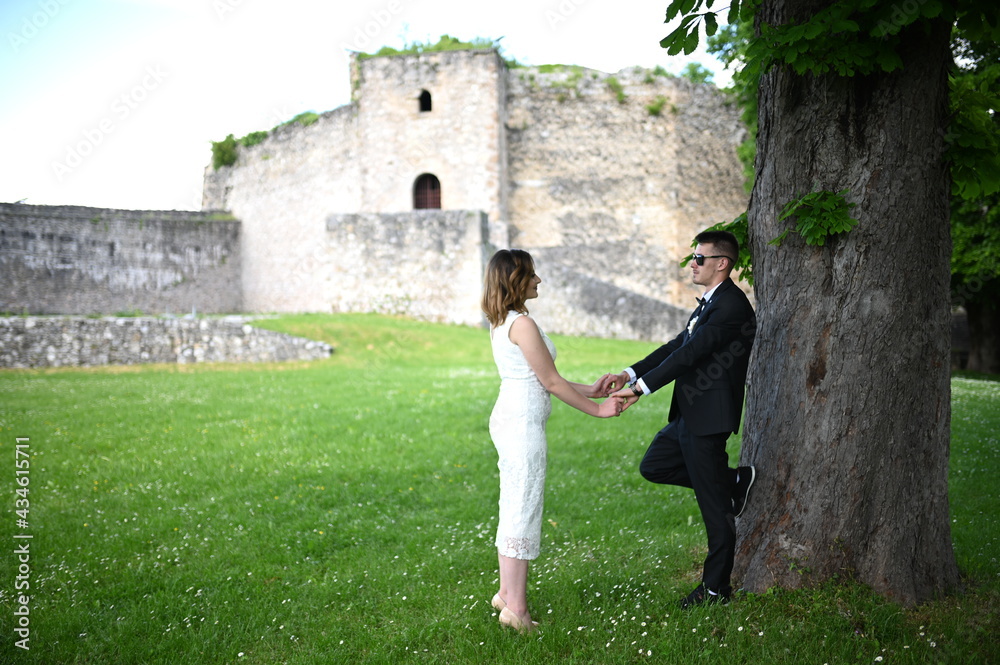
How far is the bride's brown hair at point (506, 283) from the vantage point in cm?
353

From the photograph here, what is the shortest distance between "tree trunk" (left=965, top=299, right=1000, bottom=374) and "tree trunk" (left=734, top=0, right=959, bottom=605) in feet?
62.0

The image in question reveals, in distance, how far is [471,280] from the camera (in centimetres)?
2167

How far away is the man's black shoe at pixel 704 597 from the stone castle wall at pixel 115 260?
28.0m

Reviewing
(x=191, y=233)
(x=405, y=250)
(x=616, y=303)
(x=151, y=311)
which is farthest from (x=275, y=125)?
(x=616, y=303)

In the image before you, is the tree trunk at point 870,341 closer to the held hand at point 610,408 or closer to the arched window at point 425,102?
the held hand at point 610,408

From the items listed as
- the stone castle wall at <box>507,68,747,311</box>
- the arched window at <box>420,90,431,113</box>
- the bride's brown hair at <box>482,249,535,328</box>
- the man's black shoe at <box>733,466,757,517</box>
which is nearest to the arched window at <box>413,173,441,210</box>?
the arched window at <box>420,90,431,113</box>

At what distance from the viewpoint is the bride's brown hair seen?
139 inches

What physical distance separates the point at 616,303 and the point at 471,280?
15.1ft

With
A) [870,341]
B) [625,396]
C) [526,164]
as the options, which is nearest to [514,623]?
[625,396]

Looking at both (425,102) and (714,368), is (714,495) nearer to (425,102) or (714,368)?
(714,368)

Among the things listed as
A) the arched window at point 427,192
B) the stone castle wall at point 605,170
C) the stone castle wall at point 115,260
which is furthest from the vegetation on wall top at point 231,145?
the stone castle wall at point 605,170

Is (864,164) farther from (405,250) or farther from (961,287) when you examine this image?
(405,250)

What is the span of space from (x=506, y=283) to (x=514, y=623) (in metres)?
1.71

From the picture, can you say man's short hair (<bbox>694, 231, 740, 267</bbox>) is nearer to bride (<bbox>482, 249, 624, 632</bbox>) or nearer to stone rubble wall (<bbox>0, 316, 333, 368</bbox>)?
bride (<bbox>482, 249, 624, 632</bbox>)
